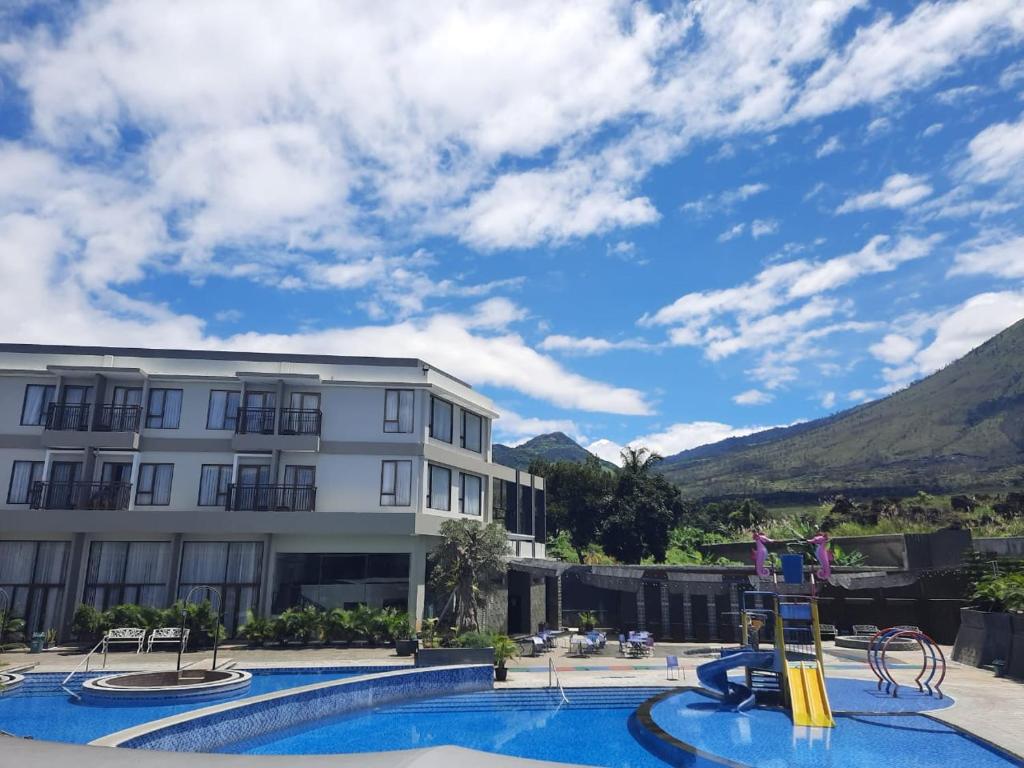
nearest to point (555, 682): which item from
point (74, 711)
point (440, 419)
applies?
point (74, 711)

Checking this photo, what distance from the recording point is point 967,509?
61094 mm

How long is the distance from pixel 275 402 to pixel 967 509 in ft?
196

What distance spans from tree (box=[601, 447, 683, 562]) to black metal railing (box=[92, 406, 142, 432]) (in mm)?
36850

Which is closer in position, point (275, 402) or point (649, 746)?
point (649, 746)

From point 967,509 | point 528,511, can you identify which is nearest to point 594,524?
point 528,511

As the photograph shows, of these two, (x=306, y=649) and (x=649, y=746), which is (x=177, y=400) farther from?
(x=649, y=746)

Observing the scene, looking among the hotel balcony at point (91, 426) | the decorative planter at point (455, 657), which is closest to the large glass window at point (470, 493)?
the decorative planter at point (455, 657)

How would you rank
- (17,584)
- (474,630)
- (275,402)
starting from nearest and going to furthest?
(474,630) < (17,584) < (275,402)

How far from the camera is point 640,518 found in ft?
181

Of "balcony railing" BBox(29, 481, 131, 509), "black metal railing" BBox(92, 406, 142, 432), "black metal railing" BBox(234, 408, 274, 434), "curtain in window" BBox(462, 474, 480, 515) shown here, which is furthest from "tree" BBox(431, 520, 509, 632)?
"black metal railing" BBox(92, 406, 142, 432)

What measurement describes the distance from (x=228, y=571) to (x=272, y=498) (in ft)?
10.1

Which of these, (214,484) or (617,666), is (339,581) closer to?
(214,484)

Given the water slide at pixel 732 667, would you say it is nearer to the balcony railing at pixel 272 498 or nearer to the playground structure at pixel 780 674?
the playground structure at pixel 780 674

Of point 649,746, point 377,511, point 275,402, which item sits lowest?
point 649,746
